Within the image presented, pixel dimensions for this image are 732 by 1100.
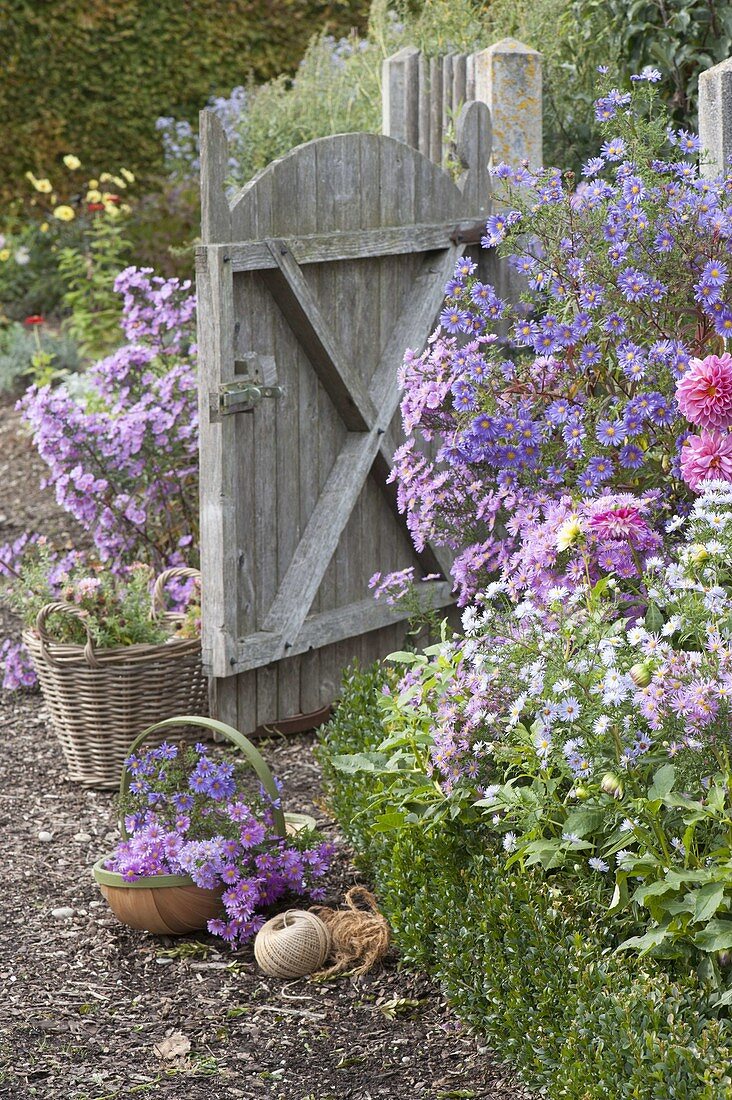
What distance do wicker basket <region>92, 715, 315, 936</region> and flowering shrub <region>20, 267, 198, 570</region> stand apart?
195cm

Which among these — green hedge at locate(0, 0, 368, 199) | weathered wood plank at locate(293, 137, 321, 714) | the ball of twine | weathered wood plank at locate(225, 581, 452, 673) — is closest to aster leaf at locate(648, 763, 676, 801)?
the ball of twine

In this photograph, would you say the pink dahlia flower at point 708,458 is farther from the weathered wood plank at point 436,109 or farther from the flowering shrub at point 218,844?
the weathered wood plank at point 436,109

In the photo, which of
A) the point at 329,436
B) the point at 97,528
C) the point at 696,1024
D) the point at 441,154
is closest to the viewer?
the point at 696,1024

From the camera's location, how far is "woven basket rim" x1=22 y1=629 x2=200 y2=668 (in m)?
4.10

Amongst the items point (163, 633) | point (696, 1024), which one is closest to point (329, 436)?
point (163, 633)

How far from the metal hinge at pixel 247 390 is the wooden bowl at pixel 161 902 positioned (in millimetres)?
1505

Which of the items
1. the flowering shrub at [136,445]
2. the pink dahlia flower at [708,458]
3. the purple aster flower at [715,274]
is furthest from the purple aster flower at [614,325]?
the flowering shrub at [136,445]

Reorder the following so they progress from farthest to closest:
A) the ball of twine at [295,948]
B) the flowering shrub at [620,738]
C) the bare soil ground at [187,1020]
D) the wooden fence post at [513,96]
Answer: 1. the wooden fence post at [513,96]
2. the ball of twine at [295,948]
3. the bare soil ground at [187,1020]
4. the flowering shrub at [620,738]

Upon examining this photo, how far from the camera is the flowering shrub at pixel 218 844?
10.2ft

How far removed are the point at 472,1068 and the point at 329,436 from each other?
8.39 feet

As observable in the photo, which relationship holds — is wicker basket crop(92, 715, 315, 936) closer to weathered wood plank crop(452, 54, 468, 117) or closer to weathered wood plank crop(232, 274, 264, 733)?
weathered wood plank crop(232, 274, 264, 733)

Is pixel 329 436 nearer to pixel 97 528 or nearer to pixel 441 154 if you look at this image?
pixel 97 528

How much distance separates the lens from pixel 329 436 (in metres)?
4.68

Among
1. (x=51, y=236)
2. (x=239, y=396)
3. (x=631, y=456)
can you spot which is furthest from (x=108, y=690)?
(x=51, y=236)
